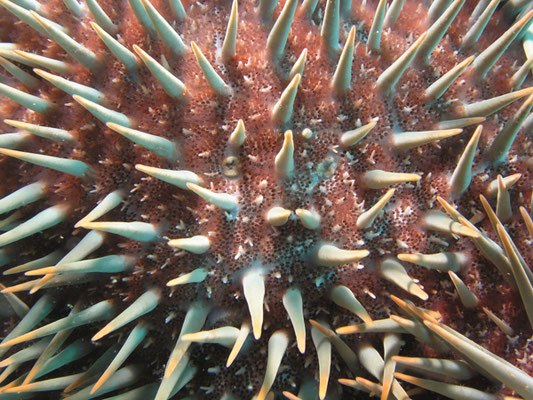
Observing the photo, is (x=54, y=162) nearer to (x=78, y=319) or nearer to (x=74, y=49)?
(x=74, y=49)

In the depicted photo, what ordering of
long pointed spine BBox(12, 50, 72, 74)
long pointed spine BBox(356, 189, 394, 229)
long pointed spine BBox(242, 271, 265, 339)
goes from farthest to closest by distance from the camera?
long pointed spine BBox(12, 50, 72, 74) < long pointed spine BBox(356, 189, 394, 229) < long pointed spine BBox(242, 271, 265, 339)

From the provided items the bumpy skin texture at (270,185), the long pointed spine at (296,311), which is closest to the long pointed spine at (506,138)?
the bumpy skin texture at (270,185)

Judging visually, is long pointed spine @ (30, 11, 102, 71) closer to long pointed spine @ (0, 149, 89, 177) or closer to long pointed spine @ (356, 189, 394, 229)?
long pointed spine @ (0, 149, 89, 177)

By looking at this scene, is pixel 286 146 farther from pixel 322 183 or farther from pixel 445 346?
pixel 445 346

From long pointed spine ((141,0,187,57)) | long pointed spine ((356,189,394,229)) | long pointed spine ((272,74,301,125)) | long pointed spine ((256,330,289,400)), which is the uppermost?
long pointed spine ((141,0,187,57))

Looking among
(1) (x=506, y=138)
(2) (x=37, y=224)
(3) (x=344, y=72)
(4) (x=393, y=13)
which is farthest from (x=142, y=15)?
(1) (x=506, y=138)

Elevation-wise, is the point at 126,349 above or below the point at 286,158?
below

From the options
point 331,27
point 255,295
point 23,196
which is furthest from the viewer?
point 23,196

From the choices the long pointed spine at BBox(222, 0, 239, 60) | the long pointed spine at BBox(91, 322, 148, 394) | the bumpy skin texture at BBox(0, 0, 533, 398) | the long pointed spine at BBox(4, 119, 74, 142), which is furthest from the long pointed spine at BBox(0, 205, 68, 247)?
the long pointed spine at BBox(222, 0, 239, 60)
